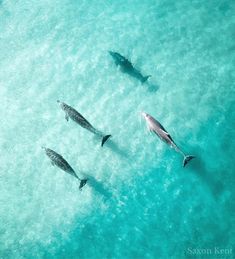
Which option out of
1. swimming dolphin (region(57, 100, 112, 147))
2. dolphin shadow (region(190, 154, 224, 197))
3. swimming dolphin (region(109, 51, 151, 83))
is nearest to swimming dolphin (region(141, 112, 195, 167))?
dolphin shadow (region(190, 154, 224, 197))

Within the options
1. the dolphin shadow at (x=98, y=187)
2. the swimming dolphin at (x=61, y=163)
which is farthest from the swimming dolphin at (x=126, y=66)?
the swimming dolphin at (x=61, y=163)

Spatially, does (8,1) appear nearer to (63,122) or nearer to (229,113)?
(63,122)

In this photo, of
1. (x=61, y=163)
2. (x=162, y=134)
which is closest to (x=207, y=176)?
(x=162, y=134)

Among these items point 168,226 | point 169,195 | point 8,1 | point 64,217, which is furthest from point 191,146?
point 8,1

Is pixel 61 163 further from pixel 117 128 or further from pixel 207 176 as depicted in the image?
pixel 207 176

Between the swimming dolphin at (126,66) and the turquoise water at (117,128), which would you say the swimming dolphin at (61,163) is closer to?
the turquoise water at (117,128)
